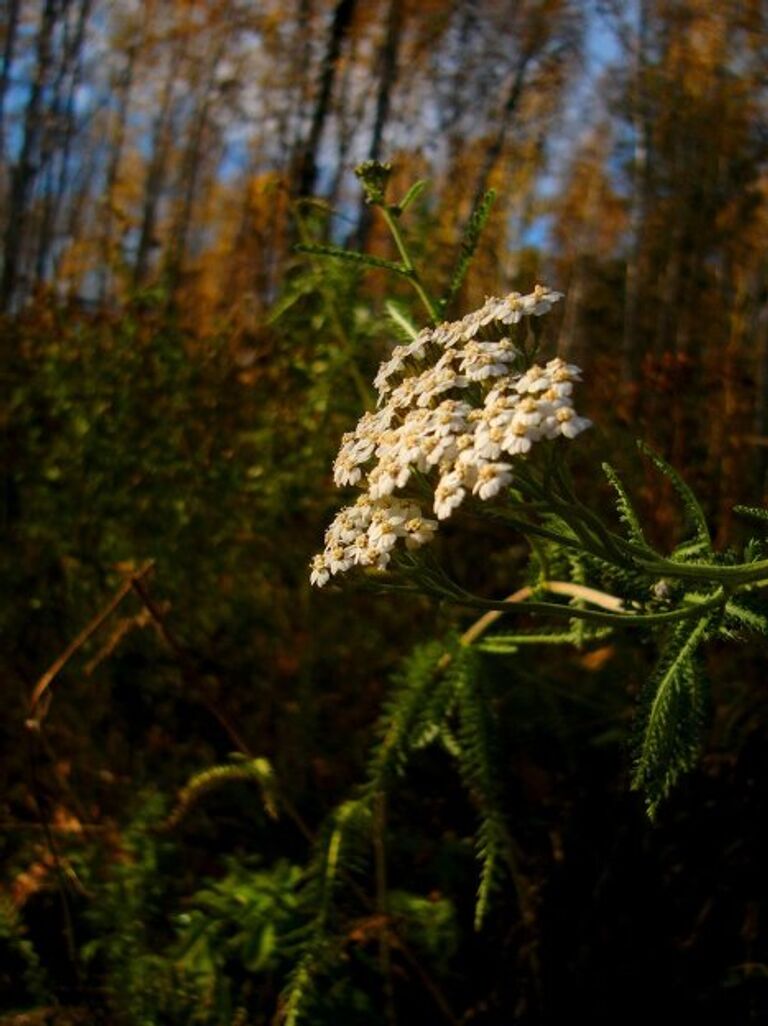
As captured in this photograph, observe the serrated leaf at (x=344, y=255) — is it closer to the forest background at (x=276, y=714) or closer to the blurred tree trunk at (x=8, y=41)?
the forest background at (x=276, y=714)

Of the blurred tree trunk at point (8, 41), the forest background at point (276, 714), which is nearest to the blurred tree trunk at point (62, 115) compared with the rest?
the blurred tree trunk at point (8, 41)

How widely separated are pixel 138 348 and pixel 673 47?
43.2 feet

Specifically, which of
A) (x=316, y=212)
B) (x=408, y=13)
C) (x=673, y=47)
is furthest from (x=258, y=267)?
(x=673, y=47)

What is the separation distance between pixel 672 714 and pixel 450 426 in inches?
17.5

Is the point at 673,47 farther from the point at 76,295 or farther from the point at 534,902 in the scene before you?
the point at 534,902

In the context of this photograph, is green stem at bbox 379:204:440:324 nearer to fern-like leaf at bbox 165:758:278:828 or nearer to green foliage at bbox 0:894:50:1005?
fern-like leaf at bbox 165:758:278:828

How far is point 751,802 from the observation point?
101 inches

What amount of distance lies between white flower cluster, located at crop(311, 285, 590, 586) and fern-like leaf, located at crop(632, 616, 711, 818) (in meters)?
0.31

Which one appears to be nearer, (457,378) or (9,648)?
(457,378)

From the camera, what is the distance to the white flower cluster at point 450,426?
128cm

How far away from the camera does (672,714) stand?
138cm

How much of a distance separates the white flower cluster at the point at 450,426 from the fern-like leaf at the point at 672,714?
1.01 ft

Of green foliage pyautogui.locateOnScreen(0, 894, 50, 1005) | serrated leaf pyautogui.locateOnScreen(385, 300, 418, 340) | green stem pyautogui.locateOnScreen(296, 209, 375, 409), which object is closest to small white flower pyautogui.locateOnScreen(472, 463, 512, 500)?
serrated leaf pyautogui.locateOnScreen(385, 300, 418, 340)

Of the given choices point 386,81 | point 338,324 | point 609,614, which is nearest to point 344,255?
point 609,614
